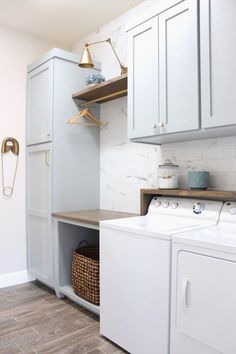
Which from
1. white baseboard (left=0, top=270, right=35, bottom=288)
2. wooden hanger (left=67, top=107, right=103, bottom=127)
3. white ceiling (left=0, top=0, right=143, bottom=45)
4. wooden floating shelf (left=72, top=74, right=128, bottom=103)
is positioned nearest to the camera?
wooden floating shelf (left=72, top=74, right=128, bottom=103)

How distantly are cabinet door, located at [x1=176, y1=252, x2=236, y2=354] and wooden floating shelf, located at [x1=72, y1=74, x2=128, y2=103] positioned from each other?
1652 millimetres

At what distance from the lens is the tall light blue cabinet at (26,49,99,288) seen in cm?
286

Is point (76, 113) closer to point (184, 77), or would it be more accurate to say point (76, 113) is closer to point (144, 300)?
point (184, 77)

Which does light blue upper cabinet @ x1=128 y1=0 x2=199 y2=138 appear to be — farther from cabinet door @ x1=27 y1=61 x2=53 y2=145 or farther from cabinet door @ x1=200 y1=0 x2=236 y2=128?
cabinet door @ x1=27 y1=61 x2=53 y2=145

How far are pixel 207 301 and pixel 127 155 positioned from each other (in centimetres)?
173

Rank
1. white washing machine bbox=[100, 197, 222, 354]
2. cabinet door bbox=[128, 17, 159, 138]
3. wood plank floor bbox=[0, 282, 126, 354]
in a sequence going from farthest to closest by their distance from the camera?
cabinet door bbox=[128, 17, 159, 138] → wood plank floor bbox=[0, 282, 126, 354] → white washing machine bbox=[100, 197, 222, 354]

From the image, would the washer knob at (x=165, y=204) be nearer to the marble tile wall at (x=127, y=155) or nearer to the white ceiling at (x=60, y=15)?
the marble tile wall at (x=127, y=155)

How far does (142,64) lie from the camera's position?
222 cm

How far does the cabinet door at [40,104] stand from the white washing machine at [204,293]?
6.03 ft

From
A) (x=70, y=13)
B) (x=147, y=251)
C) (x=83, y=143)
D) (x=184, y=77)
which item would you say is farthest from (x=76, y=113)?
(x=147, y=251)

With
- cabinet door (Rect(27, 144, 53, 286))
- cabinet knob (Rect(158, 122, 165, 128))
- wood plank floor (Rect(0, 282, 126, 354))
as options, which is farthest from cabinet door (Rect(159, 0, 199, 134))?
wood plank floor (Rect(0, 282, 126, 354))

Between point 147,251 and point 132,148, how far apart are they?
1.34m

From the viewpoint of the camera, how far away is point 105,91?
2859 millimetres

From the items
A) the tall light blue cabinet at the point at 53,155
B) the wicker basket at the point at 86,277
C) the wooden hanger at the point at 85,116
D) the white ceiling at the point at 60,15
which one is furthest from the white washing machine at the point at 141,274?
the white ceiling at the point at 60,15
